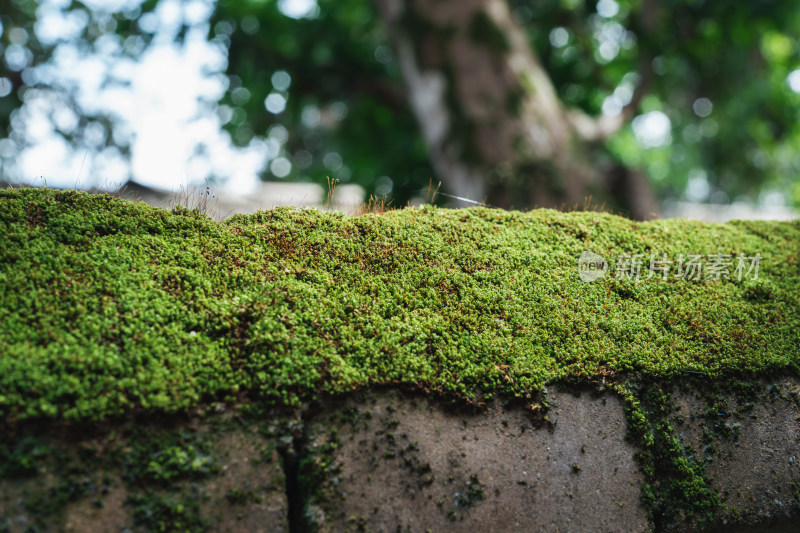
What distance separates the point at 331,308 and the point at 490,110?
16.2 feet

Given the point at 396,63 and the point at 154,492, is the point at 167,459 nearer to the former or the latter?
the point at 154,492

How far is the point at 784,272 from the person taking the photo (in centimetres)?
319

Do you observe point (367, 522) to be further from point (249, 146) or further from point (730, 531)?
point (249, 146)

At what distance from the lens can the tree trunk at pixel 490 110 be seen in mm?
6191

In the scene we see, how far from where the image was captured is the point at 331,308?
223cm

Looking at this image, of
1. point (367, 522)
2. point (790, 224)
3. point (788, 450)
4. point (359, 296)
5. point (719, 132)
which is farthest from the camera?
point (719, 132)

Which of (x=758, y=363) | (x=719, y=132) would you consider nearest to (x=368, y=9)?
(x=719, y=132)

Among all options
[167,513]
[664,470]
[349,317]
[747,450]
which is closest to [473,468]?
[349,317]

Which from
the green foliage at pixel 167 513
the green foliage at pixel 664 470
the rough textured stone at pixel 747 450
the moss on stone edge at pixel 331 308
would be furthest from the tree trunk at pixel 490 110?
the green foliage at pixel 167 513

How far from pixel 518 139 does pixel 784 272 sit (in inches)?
143

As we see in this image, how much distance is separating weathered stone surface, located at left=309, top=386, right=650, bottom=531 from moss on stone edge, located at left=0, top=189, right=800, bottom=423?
0.45ft

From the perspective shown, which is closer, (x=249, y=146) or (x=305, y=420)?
(x=305, y=420)

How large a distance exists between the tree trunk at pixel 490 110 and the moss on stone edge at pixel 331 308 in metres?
3.23

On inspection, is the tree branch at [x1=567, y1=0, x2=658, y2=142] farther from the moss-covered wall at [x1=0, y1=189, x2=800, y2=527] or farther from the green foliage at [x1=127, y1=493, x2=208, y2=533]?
the green foliage at [x1=127, y1=493, x2=208, y2=533]
